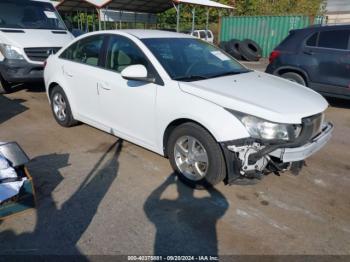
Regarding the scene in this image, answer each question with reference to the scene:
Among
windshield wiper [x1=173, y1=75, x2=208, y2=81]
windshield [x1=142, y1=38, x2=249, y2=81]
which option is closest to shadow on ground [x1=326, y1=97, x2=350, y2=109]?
windshield [x1=142, y1=38, x2=249, y2=81]

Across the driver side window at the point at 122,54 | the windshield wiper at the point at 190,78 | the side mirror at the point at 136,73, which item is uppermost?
the driver side window at the point at 122,54

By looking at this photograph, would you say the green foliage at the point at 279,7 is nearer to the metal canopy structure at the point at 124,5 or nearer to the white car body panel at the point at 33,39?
the metal canopy structure at the point at 124,5

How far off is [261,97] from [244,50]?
43.1ft

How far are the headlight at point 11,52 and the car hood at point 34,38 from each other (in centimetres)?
9

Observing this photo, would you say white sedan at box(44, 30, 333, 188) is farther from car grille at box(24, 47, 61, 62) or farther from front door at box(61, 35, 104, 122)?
car grille at box(24, 47, 61, 62)

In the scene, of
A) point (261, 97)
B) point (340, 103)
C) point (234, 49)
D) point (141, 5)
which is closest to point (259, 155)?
point (261, 97)

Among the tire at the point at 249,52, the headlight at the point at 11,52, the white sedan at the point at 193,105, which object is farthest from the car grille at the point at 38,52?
the tire at the point at 249,52

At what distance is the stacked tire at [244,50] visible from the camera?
15734 mm

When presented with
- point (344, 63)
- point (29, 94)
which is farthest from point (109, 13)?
point (344, 63)

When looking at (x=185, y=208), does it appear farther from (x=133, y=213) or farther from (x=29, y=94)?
(x=29, y=94)

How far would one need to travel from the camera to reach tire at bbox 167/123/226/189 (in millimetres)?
3299

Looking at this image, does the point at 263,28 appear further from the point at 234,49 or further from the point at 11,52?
the point at 11,52

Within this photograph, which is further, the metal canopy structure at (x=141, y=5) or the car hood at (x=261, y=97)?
the metal canopy structure at (x=141, y=5)

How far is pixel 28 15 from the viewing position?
26.3 feet
